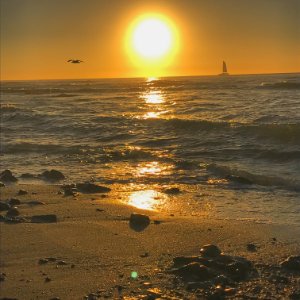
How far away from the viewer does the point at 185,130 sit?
1925cm

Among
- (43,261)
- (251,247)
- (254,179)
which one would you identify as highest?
(43,261)

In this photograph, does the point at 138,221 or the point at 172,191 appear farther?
the point at 172,191

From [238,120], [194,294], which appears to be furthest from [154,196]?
[238,120]

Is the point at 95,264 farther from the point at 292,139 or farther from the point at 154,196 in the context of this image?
the point at 292,139

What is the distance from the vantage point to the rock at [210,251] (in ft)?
18.5

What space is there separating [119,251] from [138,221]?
133cm

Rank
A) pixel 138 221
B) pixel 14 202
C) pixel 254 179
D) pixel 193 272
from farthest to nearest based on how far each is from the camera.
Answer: pixel 254 179
pixel 14 202
pixel 138 221
pixel 193 272

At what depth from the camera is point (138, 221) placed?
23.6 ft

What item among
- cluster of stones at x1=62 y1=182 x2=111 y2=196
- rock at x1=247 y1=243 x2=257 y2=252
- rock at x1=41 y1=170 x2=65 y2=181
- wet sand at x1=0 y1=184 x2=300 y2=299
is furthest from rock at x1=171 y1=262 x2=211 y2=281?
rock at x1=41 y1=170 x2=65 y2=181

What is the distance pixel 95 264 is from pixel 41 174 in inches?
261

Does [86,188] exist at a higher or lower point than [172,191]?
higher

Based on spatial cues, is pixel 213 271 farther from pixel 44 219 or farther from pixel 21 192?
pixel 21 192

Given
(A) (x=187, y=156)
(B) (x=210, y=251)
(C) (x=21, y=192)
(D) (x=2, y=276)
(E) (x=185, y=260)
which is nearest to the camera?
(D) (x=2, y=276)

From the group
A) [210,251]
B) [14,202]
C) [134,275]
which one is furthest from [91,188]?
[134,275]
